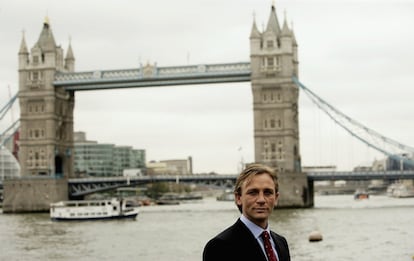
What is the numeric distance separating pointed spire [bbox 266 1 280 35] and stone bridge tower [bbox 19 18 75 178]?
2079cm

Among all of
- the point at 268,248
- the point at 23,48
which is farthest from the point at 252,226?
the point at 23,48

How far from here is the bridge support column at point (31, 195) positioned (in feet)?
252

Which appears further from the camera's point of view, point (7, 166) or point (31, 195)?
point (7, 166)

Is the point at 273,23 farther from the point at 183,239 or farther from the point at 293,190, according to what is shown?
the point at 183,239

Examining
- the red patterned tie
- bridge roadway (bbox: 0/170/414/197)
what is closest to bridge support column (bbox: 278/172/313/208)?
bridge roadway (bbox: 0/170/414/197)

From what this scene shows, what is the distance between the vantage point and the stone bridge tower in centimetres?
8131

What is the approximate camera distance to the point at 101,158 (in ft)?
559

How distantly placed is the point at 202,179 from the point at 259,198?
71.3 meters

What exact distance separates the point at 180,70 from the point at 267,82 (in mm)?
7887

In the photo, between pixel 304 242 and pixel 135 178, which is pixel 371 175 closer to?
pixel 135 178

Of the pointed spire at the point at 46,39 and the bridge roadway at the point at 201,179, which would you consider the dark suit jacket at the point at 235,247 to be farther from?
the pointed spire at the point at 46,39

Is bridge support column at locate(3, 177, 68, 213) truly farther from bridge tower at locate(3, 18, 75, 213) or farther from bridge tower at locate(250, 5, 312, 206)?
bridge tower at locate(250, 5, 312, 206)

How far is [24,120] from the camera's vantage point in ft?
272

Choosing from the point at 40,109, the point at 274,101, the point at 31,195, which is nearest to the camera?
the point at 274,101
